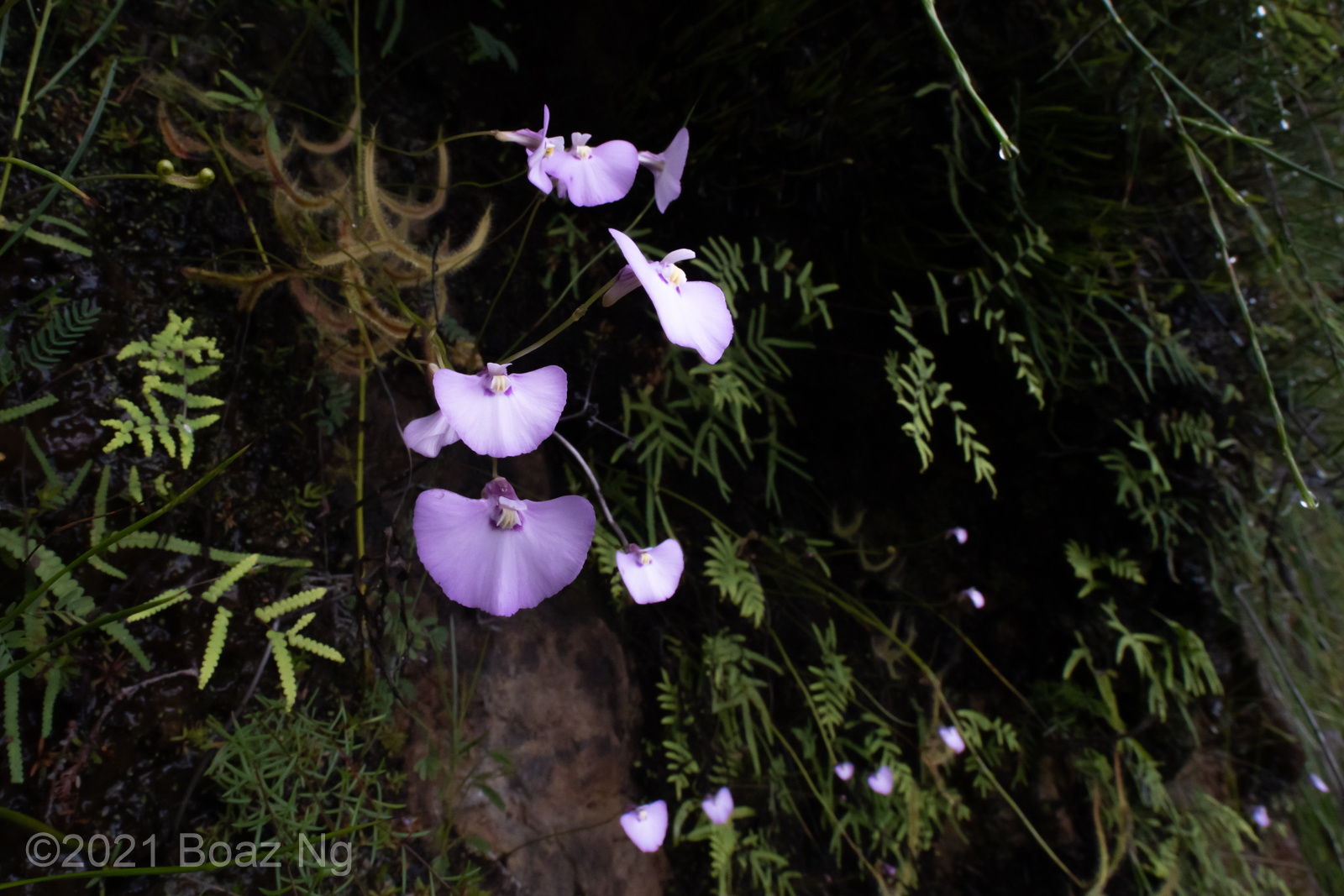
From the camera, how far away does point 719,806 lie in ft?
4.43

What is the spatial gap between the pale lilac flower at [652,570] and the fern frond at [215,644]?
562 mm

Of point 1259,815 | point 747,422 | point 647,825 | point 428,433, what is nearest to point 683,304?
point 428,433

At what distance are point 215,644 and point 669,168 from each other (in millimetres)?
911

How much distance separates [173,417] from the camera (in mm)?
884

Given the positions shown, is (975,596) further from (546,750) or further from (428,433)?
(428,433)

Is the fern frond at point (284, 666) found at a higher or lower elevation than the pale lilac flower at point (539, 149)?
lower

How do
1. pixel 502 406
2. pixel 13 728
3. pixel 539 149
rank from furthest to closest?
pixel 539 149, pixel 13 728, pixel 502 406

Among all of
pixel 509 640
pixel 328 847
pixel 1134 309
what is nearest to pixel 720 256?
pixel 509 640

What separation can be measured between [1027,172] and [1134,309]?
0.47 metres

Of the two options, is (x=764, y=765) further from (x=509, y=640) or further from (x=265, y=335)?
(x=265, y=335)

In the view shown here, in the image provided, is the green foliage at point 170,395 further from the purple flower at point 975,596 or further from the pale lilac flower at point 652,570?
the purple flower at point 975,596

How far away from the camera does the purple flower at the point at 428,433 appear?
0.67 m

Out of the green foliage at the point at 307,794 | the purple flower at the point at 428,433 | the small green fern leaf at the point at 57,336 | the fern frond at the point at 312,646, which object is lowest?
the green foliage at the point at 307,794

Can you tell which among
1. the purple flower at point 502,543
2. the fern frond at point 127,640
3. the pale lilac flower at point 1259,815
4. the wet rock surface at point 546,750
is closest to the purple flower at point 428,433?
the purple flower at point 502,543
